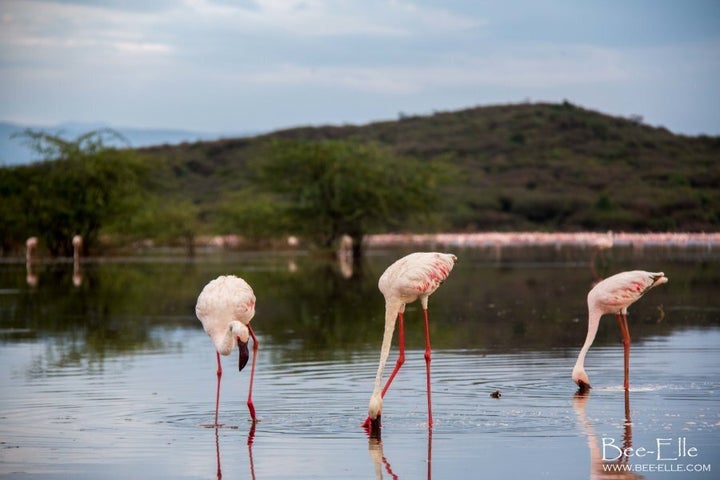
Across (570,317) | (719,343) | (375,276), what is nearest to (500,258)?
(375,276)

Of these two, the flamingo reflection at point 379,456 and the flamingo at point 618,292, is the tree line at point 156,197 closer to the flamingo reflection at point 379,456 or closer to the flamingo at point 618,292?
the flamingo at point 618,292

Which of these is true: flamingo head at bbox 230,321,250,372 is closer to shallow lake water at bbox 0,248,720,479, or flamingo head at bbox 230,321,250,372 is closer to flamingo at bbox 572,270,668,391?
shallow lake water at bbox 0,248,720,479

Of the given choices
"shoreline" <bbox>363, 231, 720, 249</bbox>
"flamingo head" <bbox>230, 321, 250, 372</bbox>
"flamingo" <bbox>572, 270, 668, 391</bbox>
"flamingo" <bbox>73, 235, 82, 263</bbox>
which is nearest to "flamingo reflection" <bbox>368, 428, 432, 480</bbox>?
"flamingo head" <bbox>230, 321, 250, 372</bbox>

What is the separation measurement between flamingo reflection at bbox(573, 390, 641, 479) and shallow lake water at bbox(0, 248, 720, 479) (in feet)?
0.08

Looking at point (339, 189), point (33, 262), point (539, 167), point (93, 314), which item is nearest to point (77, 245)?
point (33, 262)

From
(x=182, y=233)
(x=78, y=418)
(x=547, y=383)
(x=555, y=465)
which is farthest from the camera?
(x=182, y=233)

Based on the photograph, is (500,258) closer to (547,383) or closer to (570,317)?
(570,317)

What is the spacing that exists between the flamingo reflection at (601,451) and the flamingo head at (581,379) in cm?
58

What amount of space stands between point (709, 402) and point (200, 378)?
5.31 metres

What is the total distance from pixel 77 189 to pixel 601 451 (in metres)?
41.4

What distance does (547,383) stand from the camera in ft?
39.7

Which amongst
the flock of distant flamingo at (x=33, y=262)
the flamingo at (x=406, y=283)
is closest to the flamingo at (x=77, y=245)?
the flock of distant flamingo at (x=33, y=262)

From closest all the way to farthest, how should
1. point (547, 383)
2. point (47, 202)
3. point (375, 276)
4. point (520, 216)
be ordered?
point (547, 383), point (375, 276), point (47, 202), point (520, 216)

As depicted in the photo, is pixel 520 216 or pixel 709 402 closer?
pixel 709 402
